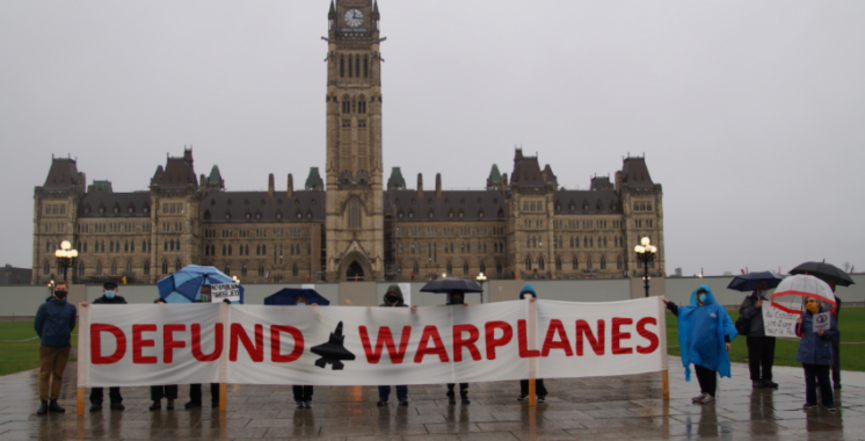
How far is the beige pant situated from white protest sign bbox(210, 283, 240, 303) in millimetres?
2621

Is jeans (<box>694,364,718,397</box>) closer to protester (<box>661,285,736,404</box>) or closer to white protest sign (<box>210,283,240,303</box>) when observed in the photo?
protester (<box>661,285,736,404</box>)

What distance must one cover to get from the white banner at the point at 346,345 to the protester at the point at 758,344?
2.60 m

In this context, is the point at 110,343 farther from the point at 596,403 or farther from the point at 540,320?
the point at 596,403

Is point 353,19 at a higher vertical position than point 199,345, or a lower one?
higher

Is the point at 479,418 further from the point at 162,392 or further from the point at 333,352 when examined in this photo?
the point at 162,392

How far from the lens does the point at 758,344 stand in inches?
534

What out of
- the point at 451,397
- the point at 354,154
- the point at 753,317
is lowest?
the point at 451,397

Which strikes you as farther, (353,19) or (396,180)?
(396,180)

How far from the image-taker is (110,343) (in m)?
11.4

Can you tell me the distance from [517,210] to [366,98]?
26.5 m

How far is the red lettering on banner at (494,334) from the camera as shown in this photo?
38.9ft

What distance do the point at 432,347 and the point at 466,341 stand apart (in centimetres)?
59

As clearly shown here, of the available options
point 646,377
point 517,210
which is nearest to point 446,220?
point 517,210

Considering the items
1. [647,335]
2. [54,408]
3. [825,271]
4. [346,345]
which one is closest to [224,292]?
[346,345]
